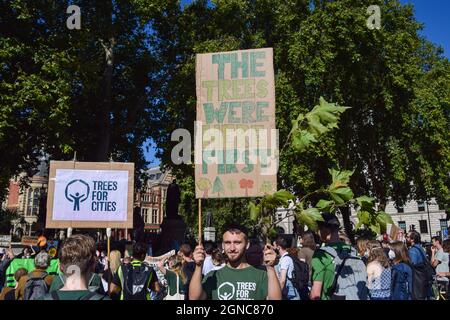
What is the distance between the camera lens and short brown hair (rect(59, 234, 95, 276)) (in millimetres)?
3211

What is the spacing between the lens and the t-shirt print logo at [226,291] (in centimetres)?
365

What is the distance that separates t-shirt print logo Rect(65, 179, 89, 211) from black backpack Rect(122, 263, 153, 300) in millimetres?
1642

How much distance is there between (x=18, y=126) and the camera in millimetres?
18531

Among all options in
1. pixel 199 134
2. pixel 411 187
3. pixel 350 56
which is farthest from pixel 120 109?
pixel 199 134

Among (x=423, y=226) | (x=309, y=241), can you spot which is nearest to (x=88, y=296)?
(x=309, y=241)

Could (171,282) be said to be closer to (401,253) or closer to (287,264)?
(287,264)

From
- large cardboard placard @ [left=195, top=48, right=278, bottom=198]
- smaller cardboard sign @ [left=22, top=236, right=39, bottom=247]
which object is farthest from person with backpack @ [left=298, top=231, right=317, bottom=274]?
smaller cardboard sign @ [left=22, top=236, right=39, bottom=247]

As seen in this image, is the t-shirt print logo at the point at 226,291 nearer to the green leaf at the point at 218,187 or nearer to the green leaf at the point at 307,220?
the green leaf at the point at 307,220

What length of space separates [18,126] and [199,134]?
15.5 m

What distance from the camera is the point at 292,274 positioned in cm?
659
